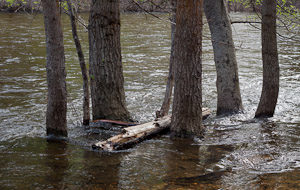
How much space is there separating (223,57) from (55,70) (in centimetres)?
455

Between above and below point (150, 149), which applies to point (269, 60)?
above

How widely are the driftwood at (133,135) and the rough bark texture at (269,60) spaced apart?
8.16ft

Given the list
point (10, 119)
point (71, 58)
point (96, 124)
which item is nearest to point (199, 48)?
point (96, 124)

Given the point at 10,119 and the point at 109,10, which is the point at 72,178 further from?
the point at 10,119

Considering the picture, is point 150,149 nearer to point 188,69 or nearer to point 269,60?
point 188,69

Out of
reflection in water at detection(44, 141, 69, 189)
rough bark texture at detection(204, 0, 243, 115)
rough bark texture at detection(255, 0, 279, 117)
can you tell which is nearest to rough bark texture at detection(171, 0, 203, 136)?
rough bark texture at detection(255, 0, 279, 117)

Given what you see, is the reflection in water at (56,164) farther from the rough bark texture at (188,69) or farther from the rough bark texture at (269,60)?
the rough bark texture at (269,60)

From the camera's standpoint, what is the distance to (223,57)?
965 cm

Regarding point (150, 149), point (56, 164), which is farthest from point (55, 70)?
point (150, 149)

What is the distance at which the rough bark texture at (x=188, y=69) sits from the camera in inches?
273

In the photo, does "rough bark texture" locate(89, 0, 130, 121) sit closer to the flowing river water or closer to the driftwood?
the flowing river water

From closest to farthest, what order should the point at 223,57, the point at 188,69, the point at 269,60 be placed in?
the point at 188,69 < the point at 269,60 < the point at 223,57

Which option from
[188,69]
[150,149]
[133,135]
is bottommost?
[150,149]

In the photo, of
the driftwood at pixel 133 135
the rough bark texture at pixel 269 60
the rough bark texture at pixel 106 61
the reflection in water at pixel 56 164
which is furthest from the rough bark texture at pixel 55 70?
the rough bark texture at pixel 269 60
